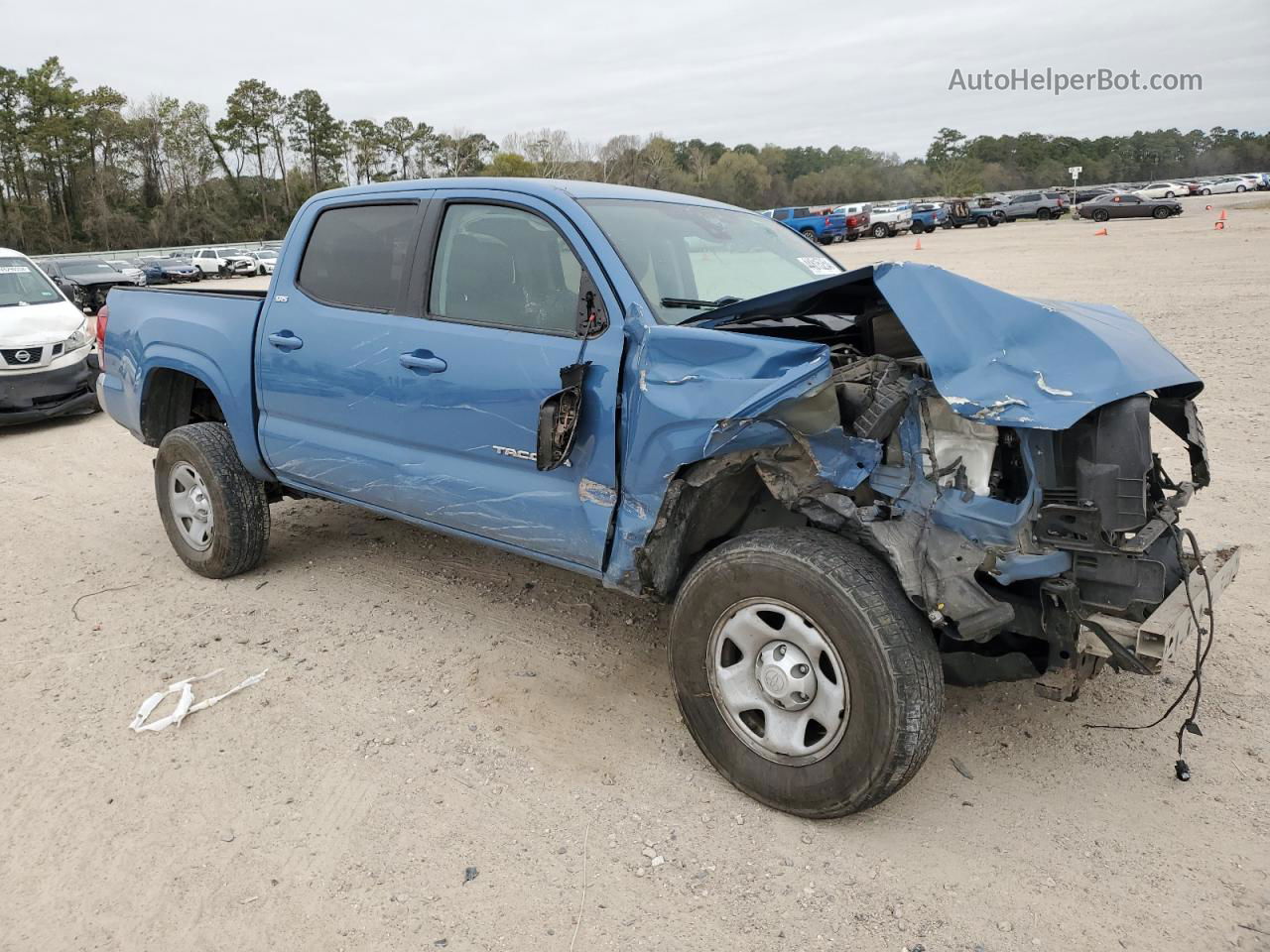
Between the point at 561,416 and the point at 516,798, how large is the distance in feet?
4.36

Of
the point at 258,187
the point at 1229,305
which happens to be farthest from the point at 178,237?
the point at 1229,305

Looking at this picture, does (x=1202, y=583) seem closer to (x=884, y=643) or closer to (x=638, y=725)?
(x=884, y=643)

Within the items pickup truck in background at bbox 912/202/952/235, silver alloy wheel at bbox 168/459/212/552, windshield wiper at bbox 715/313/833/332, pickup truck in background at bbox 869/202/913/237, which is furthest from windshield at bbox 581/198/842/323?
pickup truck in background at bbox 912/202/952/235

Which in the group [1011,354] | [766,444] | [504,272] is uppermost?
[504,272]

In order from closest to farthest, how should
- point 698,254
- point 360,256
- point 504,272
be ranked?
Result: 1. point 504,272
2. point 698,254
3. point 360,256

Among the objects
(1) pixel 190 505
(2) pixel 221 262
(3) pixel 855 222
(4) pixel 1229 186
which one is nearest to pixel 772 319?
(1) pixel 190 505

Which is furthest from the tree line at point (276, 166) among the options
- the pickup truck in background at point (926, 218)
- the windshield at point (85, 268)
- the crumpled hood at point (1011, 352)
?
the crumpled hood at point (1011, 352)

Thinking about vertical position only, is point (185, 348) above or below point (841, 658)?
above

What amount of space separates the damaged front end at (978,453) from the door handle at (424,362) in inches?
39.6

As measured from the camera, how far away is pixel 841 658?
8.91 ft

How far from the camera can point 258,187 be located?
261ft

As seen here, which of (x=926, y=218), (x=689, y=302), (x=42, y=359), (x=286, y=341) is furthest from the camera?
(x=926, y=218)

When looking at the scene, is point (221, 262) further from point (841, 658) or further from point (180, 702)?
point (841, 658)

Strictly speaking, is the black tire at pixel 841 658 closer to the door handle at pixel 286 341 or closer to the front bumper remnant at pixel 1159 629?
the front bumper remnant at pixel 1159 629
